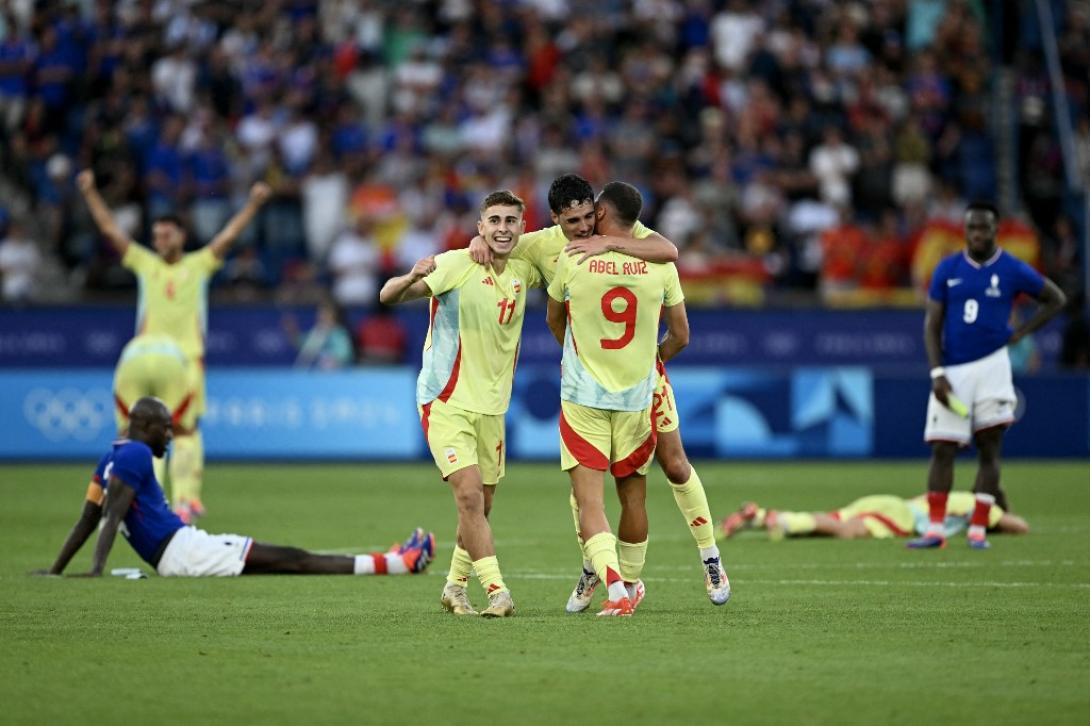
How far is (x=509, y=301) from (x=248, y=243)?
17.6 m

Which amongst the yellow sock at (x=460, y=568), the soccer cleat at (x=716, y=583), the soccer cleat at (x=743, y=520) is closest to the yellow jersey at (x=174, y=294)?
the soccer cleat at (x=743, y=520)

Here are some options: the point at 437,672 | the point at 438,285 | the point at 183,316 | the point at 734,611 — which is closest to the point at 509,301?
the point at 438,285

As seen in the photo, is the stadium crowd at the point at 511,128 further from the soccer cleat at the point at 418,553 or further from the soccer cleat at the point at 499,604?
the soccer cleat at the point at 499,604

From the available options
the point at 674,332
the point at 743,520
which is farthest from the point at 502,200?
the point at 743,520

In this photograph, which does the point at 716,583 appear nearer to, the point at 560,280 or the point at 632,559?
the point at 632,559

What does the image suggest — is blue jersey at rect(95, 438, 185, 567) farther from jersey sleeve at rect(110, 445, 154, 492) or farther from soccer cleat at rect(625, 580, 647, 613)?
soccer cleat at rect(625, 580, 647, 613)

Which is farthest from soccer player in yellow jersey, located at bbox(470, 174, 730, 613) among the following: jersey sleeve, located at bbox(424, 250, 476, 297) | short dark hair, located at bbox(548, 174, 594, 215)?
jersey sleeve, located at bbox(424, 250, 476, 297)

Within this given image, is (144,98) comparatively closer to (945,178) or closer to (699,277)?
(699,277)

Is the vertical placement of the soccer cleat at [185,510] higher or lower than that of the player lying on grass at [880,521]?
lower

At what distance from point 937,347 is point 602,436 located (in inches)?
189

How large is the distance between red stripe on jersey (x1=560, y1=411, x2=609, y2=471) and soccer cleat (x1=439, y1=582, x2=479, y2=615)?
92 cm

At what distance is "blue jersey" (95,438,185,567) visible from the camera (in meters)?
11.1

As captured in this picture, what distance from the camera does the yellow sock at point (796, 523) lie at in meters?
14.2

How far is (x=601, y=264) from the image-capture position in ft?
31.0
